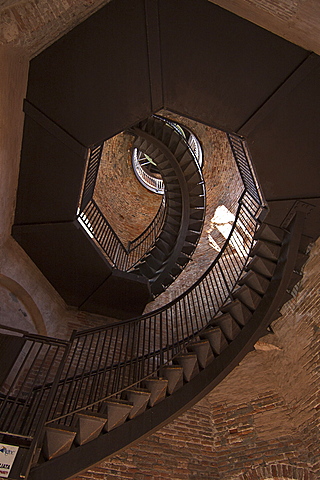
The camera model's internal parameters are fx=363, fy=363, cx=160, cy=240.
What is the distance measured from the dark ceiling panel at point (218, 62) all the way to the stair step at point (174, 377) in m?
3.50

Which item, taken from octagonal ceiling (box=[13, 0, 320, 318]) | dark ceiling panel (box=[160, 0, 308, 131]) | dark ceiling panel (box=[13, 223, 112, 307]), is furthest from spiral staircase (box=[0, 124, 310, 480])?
dark ceiling panel (box=[13, 223, 112, 307])

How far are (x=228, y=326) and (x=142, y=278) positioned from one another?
3.09 m

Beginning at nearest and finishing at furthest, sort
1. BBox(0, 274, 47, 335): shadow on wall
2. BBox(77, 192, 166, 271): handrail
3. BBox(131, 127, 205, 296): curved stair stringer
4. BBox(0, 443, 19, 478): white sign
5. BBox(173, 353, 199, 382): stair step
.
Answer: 1. BBox(0, 443, 19, 478): white sign
2. BBox(173, 353, 199, 382): stair step
3. BBox(0, 274, 47, 335): shadow on wall
4. BBox(77, 192, 166, 271): handrail
5. BBox(131, 127, 205, 296): curved stair stringer

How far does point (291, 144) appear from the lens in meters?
5.18

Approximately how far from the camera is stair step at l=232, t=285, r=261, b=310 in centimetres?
543

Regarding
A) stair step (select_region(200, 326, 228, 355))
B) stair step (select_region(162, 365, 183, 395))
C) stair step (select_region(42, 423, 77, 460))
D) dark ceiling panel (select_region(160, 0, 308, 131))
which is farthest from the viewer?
stair step (select_region(200, 326, 228, 355))

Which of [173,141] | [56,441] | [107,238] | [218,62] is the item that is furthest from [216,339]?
[173,141]

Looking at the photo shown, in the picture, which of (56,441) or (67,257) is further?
(67,257)

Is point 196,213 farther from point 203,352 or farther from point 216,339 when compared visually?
point 203,352

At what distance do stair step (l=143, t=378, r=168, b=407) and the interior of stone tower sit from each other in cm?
2

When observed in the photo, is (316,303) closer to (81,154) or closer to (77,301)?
(81,154)

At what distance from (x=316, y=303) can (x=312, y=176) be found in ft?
6.36

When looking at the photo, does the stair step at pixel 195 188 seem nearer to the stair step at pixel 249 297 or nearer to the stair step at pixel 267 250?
the stair step at pixel 267 250

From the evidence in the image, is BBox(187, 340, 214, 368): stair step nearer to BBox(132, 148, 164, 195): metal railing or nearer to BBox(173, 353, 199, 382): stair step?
BBox(173, 353, 199, 382): stair step
